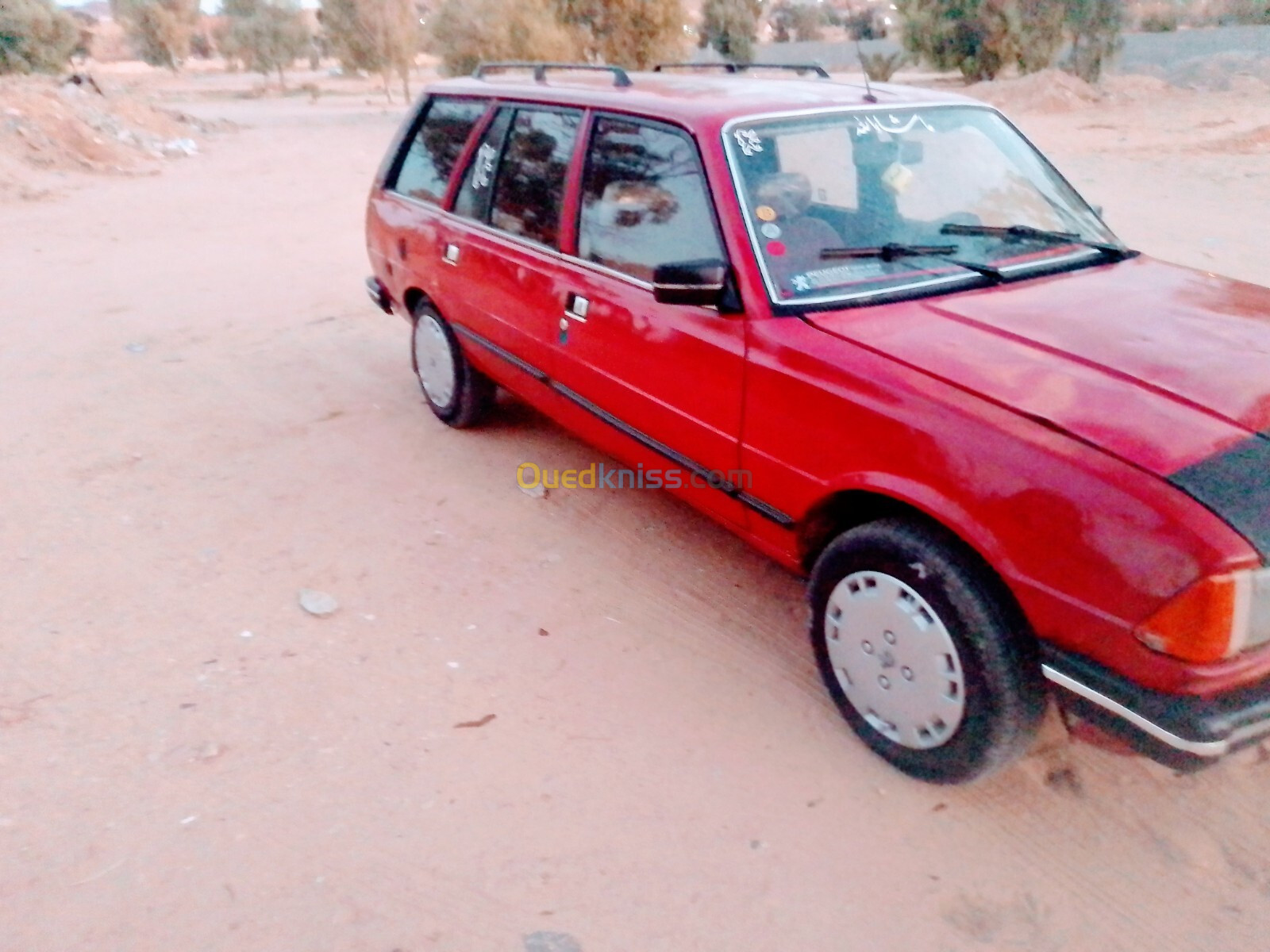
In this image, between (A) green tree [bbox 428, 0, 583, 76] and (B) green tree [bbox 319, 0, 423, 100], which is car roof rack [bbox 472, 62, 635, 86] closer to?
(A) green tree [bbox 428, 0, 583, 76]

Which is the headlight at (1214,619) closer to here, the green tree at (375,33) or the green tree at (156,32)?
the green tree at (375,33)

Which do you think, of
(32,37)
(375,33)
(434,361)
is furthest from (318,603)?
(32,37)

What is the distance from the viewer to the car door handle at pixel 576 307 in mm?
3564

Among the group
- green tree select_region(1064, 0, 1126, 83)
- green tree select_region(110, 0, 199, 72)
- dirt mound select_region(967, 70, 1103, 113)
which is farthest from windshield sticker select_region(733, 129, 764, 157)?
green tree select_region(110, 0, 199, 72)

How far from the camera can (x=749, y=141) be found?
10.1 ft

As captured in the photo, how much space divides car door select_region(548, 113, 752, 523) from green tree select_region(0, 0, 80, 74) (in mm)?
31641

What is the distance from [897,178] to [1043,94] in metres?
21.1

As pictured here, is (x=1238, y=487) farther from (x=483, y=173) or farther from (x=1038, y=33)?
(x=1038, y=33)

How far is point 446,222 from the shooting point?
14.9 ft

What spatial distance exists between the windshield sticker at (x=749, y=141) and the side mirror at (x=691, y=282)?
0.45 metres

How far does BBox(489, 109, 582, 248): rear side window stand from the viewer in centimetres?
374

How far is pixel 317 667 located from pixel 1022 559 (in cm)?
225

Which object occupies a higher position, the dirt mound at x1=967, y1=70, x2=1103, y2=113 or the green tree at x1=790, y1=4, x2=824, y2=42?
the green tree at x1=790, y1=4, x2=824, y2=42

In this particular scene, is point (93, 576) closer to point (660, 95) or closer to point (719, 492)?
point (719, 492)
